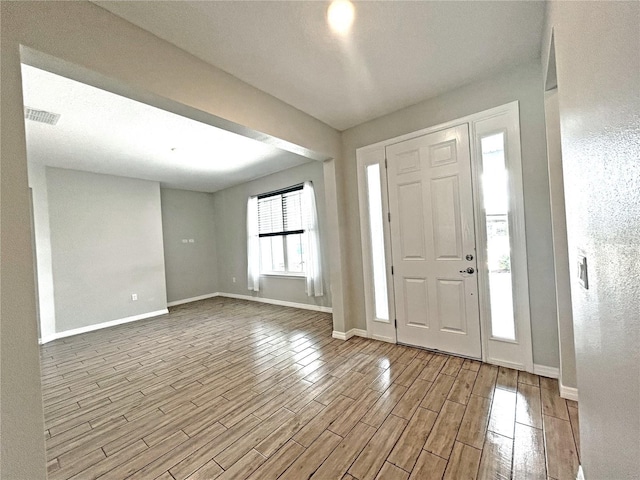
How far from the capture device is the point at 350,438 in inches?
63.0

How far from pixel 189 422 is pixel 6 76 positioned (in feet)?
7.34

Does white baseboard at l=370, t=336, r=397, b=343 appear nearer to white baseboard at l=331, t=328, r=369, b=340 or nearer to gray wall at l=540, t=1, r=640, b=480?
white baseboard at l=331, t=328, r=369, b=340

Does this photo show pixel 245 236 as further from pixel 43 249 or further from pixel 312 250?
pixel 43 249

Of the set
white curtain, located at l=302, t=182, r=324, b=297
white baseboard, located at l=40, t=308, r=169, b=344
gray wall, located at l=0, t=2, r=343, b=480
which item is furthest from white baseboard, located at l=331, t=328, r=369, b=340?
white baseboard, located at l=40, t=308, r=169, b=344

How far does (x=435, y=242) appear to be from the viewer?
2660 mm

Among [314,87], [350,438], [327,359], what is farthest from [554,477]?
[314,87]

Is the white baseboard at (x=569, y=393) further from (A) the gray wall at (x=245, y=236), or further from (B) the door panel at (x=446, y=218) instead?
(A) the gray wall at (x=245, y=236)

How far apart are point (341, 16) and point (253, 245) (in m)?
4.64

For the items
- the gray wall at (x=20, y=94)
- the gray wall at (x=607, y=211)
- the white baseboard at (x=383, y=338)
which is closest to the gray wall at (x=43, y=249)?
the gray wall at (x=20, y=94)

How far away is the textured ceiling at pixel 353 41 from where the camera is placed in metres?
1.56

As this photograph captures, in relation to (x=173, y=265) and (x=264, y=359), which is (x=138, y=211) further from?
(x=264, y=359)

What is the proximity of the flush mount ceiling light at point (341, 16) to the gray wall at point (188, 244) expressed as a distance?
219 inches

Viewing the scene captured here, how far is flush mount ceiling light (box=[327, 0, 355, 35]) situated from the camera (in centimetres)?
152

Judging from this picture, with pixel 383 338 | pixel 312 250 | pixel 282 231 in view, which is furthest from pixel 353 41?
pixel 282 231
